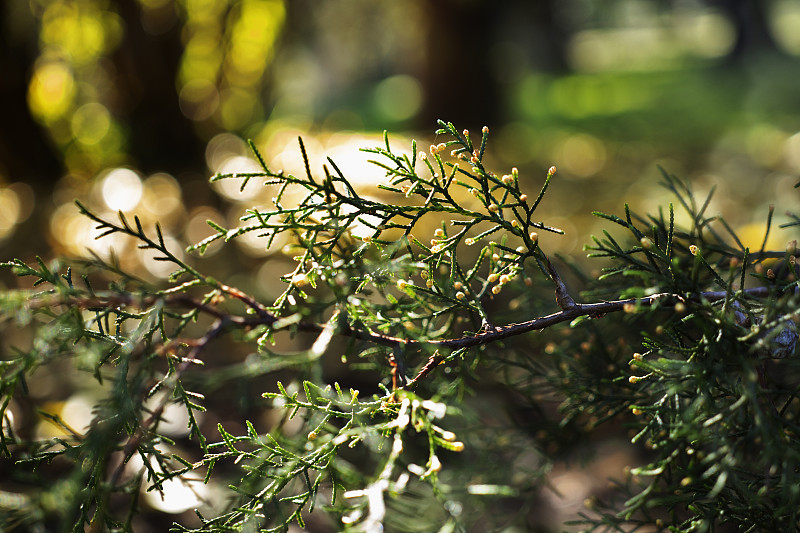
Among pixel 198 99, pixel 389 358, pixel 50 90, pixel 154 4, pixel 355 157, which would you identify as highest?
pixel 154 4

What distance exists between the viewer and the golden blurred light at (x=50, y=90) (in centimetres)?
309

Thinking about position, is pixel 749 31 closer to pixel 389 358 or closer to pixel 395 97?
pixel 395 97

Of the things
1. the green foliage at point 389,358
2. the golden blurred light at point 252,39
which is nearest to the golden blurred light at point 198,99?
the golden blurred light at point 252,39

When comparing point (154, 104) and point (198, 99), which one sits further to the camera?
point (198, 99)

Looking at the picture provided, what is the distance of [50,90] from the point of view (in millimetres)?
3102

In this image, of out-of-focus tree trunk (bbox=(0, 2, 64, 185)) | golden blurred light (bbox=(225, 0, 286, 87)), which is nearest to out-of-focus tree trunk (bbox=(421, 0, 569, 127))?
golden blurred light (bbox=(225, 0, 286, 87))

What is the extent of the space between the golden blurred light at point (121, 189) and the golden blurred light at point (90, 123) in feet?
1.39

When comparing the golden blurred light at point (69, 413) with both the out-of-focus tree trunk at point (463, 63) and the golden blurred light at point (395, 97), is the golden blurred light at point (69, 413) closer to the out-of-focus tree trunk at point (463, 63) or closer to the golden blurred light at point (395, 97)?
the out-of-focus tree trunk at point (463, 63)

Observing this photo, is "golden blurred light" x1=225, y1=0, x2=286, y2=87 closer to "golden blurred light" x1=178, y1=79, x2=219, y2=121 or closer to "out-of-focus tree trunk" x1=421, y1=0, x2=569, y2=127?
"golden blurred light" x1=178, y1=79, x2=219, y2=121

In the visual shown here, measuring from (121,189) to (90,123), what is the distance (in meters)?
0.72

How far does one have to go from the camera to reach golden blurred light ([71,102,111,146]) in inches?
123

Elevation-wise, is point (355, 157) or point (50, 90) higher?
point (50, 90)

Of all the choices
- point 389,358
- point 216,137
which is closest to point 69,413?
point 389,358

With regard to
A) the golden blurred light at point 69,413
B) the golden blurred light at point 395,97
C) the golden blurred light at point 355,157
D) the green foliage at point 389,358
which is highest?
the green foliage at point 389,358
